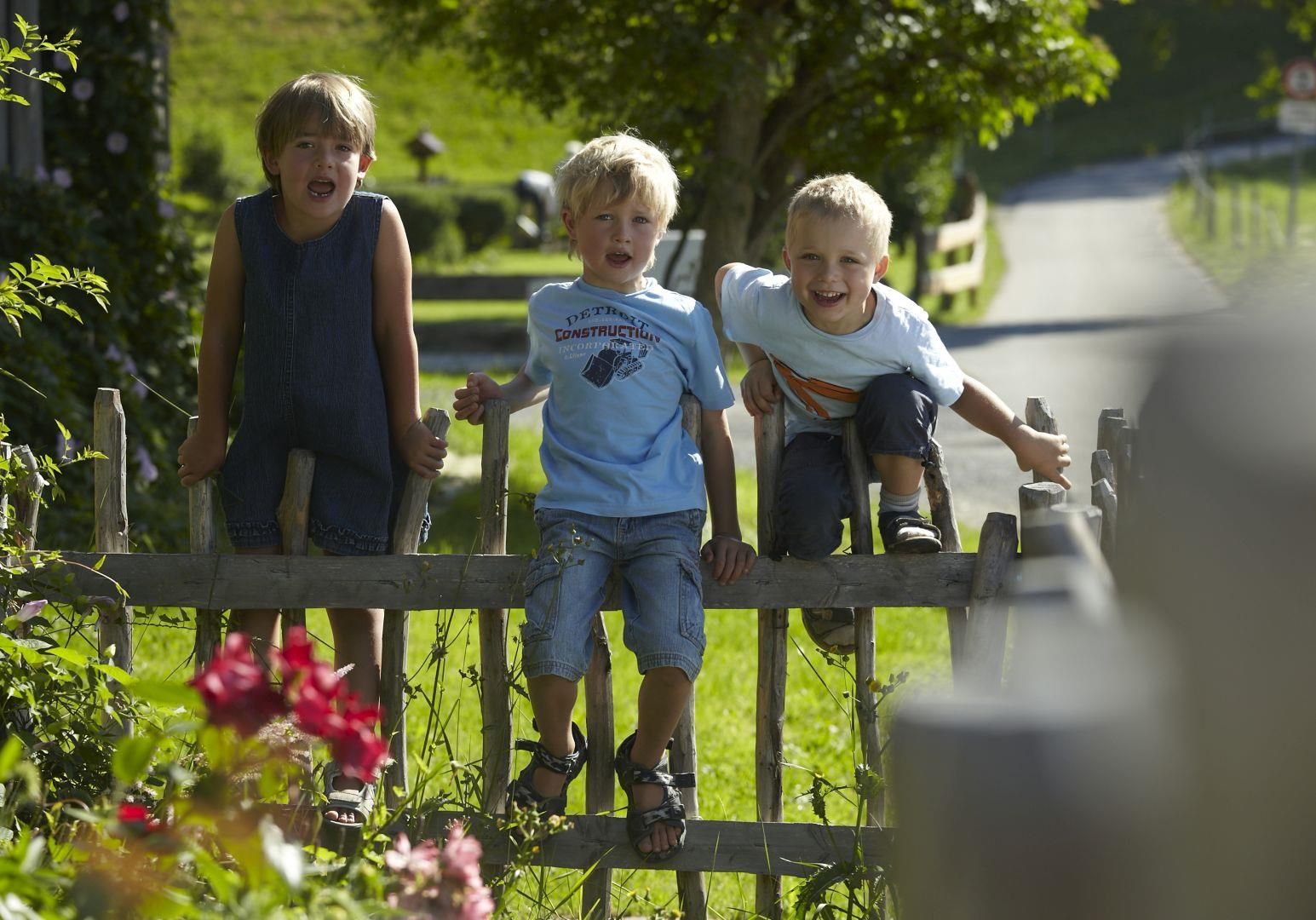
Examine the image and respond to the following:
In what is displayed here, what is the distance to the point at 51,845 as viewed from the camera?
205cm

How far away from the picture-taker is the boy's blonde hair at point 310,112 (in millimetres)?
2961

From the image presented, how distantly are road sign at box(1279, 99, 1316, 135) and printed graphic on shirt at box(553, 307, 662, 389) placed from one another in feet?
57.4

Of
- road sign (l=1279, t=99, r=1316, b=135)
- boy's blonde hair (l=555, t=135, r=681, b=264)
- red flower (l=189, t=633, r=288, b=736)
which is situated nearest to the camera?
red flower (l=189, t=633, r=288, b=736)

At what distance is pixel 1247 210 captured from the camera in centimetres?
2325

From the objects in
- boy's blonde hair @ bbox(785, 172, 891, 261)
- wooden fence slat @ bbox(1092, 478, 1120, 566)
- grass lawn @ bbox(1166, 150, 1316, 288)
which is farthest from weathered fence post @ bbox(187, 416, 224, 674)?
grass lawn @ bbox(1166, 150, 1316, 288)

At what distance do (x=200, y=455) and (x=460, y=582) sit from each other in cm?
61

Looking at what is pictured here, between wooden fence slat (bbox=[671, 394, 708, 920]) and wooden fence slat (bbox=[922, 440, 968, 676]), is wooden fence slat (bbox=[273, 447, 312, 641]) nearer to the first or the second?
wooden fence slat (bbox=[671, 394, 708, 920])

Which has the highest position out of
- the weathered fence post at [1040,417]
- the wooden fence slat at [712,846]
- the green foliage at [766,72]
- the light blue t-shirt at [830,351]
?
the green foliage at [766,72]

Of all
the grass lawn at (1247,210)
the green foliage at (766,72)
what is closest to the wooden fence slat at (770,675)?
the green foliage at (766,72)

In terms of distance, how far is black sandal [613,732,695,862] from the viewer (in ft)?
9.60

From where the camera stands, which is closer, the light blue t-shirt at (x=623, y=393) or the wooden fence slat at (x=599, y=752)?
the light blue t-shirt at (x=623, y=393)

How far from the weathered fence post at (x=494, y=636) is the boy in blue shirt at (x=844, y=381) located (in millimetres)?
518

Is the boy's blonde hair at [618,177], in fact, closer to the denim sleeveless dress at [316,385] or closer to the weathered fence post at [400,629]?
the denim sleeveless dress at [316,385]

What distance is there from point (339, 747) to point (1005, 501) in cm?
629
